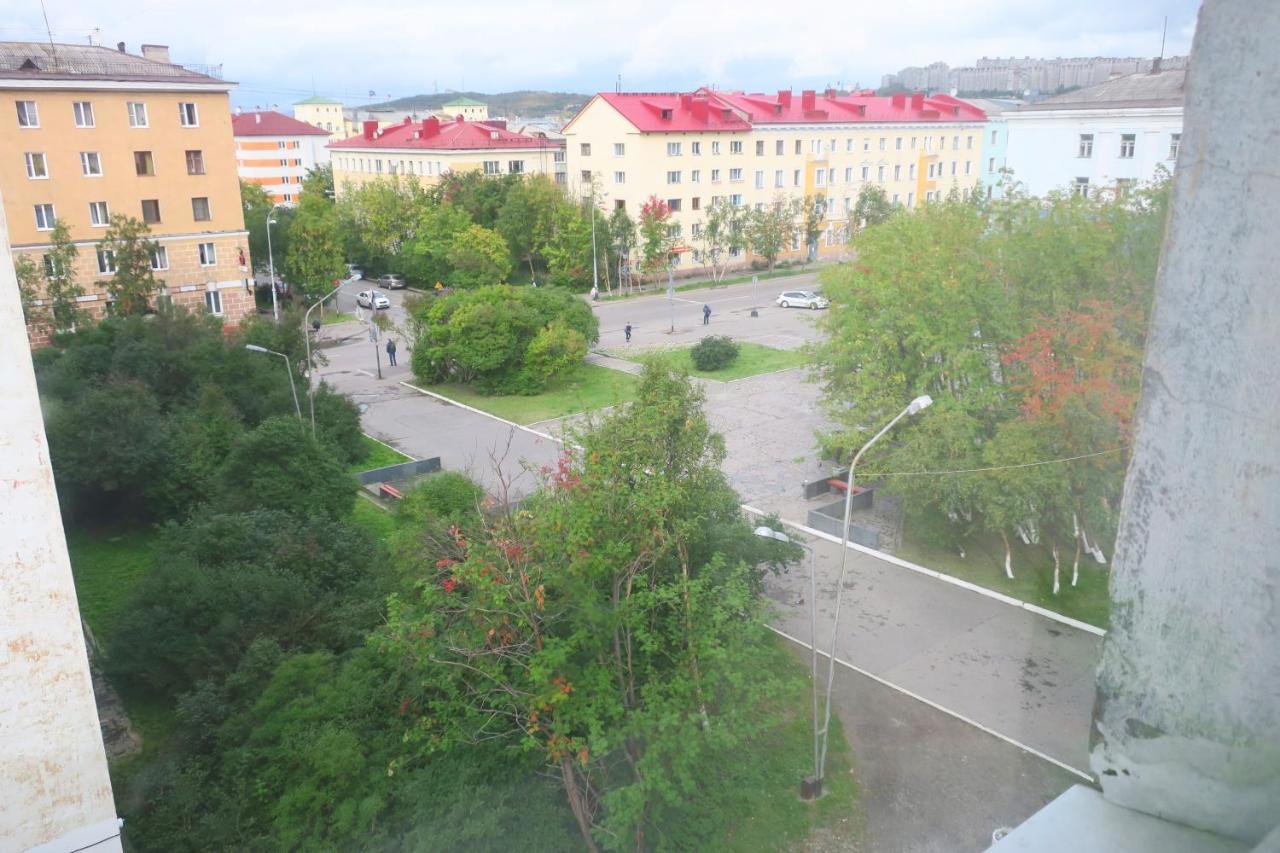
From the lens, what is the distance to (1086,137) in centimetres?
1489

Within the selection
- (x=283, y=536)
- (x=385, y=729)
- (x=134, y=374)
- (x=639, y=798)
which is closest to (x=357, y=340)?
(x=134, y=374)

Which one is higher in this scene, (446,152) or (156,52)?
(156,52)

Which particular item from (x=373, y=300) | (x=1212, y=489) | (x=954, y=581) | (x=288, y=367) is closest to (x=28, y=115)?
(x=288, y=367)

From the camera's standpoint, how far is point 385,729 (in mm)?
6371

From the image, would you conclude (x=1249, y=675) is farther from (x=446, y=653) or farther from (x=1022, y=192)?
(x=1022, y=192)

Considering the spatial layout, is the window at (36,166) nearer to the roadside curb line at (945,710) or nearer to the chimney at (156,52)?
the chimney at (156,52)

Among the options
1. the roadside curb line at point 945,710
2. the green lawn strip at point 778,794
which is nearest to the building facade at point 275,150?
the roadside curb line at point 945,710

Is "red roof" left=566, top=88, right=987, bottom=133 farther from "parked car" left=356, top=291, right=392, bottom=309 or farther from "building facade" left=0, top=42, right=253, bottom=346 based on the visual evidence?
"building facade" left=0, top=42, right=253, bottom=346

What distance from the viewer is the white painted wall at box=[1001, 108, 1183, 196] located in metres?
13.4

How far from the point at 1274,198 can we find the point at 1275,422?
0.16 m

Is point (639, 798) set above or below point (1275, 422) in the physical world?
below

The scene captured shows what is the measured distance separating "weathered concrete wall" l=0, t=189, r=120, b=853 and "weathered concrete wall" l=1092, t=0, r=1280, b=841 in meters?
3.85

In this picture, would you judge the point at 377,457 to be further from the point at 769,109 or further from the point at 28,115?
the point at 769,109

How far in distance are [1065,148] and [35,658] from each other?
1616cm
